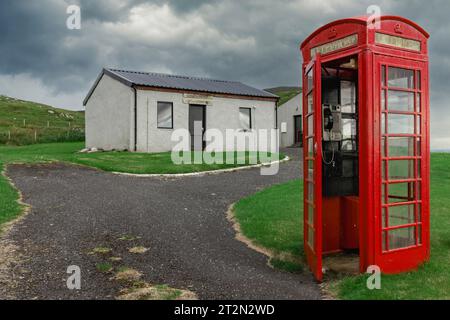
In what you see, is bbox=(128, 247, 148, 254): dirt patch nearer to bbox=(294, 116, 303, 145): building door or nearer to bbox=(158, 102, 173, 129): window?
bbox=(158, 102, 173, 129): window

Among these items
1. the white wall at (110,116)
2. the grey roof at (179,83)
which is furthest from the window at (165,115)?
the white wall at (110,116)

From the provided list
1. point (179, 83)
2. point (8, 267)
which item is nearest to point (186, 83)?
point (179, 83)

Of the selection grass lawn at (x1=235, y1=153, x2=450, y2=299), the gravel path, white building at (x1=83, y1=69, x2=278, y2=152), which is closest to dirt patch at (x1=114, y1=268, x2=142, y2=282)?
the gravel path

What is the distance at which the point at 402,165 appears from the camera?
6340 mm

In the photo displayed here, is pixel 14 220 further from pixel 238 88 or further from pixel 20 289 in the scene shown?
pixel 238 88

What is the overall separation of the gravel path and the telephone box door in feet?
1.65

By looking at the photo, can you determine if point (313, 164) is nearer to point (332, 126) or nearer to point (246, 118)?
point (332, 126)

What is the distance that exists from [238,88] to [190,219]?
21.5 meters

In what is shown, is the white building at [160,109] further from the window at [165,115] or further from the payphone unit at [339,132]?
the payphone unit at [339,132]

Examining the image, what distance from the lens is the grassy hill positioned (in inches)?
1591

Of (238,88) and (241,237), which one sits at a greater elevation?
(238,88)

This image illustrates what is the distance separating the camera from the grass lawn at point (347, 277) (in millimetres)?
5406

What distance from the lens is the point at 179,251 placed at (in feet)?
25.1

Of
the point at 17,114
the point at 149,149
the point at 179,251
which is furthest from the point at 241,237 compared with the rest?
the point at 17,114
